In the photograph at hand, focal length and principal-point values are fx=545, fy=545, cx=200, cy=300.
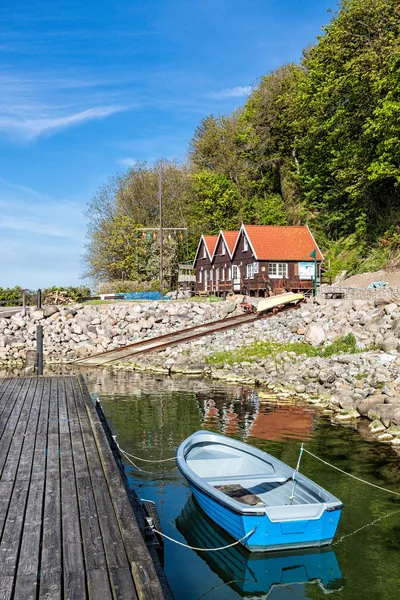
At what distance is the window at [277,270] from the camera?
44.6 meters

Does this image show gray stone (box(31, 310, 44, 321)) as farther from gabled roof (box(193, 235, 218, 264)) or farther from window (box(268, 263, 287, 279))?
gabled roof (box(193, 235, 218, 264))

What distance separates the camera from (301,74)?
54281mm

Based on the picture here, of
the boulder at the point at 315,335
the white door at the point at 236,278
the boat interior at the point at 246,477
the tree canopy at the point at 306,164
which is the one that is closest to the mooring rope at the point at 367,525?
the boat interior at the point at 246,477

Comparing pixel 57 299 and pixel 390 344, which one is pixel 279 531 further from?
pixel 57 299

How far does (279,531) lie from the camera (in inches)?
300

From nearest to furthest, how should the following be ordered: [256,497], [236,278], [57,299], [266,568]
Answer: [266,568] → [256,497] → [57,299] → [236,278]

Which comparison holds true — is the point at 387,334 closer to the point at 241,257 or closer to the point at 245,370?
the point at 245,370

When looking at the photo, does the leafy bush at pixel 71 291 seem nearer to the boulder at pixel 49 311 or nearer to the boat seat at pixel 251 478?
the boulder at pixel 49 311

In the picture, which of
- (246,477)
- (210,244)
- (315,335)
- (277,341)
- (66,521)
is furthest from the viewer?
(210,244)

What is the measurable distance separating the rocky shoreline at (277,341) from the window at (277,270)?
8.44m

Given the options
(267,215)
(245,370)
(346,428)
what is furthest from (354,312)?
(267,215)

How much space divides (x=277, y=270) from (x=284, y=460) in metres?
32.9

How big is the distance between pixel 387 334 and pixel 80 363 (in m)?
16.1

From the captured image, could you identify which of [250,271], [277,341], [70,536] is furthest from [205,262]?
[70,536]
